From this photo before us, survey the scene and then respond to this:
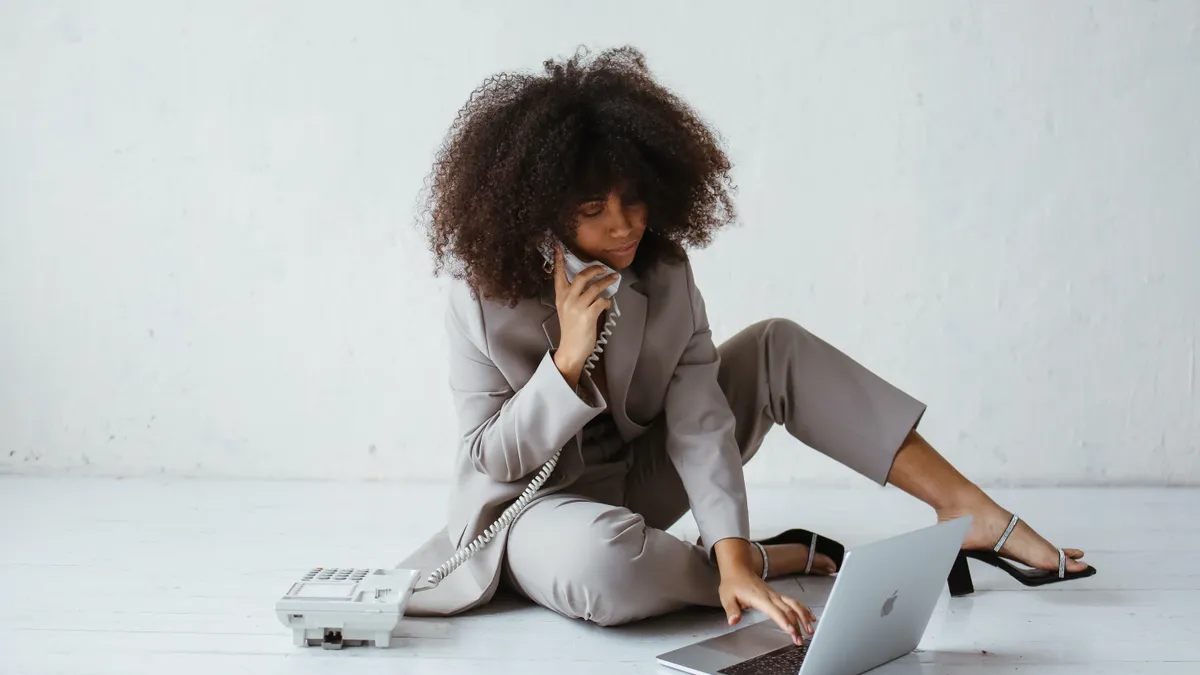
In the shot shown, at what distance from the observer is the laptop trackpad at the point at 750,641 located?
1.66 meters

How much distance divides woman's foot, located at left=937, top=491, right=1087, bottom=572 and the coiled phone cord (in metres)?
0.73

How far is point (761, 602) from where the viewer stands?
5.35 ft

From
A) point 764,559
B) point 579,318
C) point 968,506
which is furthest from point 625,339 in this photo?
point 968,506

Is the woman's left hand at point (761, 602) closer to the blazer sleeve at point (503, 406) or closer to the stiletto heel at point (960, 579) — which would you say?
the blazer sleeve at point (503, 406)

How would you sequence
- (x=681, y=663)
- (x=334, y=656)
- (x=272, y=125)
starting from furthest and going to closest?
(x=272, y=125)
(x=334, y=656)
(x=681, y=663)

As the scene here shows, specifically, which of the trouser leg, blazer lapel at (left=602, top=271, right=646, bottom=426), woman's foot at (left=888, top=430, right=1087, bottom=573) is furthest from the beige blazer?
woman's foot at (left=888, top=430, right=1087, bottom=573)

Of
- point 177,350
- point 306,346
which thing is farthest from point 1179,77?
point 177,350

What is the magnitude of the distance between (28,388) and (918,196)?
2731mm

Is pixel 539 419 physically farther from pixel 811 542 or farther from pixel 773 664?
pixel 811 542

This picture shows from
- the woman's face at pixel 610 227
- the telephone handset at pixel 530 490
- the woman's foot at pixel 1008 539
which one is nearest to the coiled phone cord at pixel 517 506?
the telephone handset at pixel 530 490

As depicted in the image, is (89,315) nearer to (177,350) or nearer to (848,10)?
(177,350)

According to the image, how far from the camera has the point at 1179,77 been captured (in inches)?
121

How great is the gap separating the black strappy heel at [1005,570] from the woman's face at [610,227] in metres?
0.83

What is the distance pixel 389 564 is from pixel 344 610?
2.01ft
